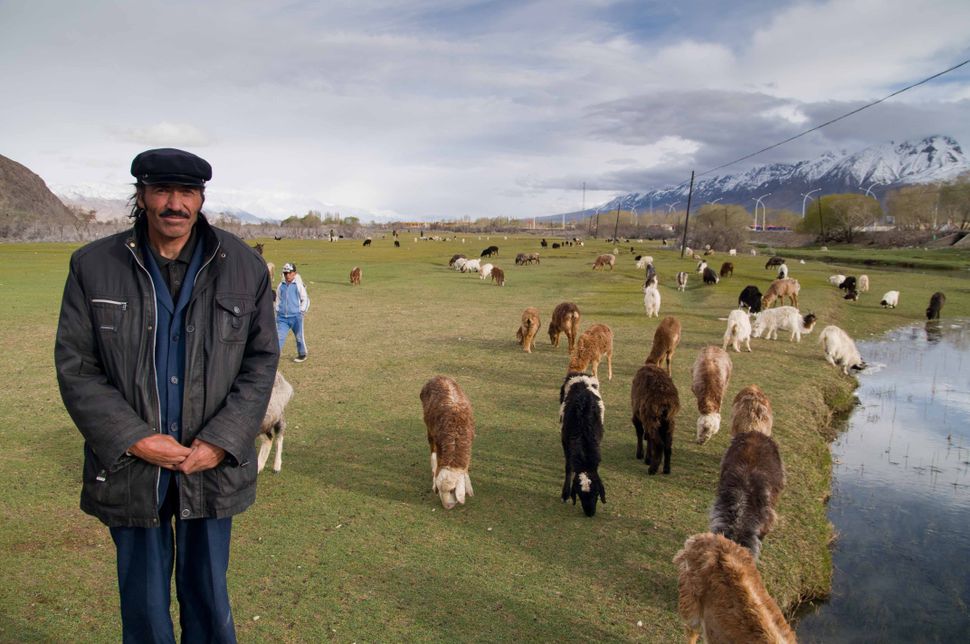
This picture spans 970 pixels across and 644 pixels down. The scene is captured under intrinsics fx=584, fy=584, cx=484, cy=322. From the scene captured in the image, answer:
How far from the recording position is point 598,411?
7.56 meters

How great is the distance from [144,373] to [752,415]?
24.9ft

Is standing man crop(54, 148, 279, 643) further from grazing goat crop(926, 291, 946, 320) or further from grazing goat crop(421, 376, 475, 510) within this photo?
grazing goat crop(926, 291, 946, 320)

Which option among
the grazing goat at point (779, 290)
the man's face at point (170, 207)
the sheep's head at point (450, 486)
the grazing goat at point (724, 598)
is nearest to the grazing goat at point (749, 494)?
the grazing goat at point (724, 598)

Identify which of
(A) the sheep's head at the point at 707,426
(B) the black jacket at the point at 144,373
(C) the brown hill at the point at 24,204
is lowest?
(A) the sheep's head at the point at 707,426

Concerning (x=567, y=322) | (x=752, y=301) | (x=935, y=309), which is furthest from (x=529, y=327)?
(x=935, y=309)

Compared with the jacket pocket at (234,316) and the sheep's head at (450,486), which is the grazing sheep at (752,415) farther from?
the jacket pocket at (234,316)

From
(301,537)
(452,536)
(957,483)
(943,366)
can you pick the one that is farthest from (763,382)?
(301,537)

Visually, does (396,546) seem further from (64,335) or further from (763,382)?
(763,382)

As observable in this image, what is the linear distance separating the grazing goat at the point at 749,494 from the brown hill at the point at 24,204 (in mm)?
97728

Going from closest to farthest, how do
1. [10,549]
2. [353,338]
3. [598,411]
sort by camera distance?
[10,549] < [598,411] < [353,338]

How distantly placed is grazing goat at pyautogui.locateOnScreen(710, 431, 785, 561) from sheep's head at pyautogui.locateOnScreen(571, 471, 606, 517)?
51.7 inches

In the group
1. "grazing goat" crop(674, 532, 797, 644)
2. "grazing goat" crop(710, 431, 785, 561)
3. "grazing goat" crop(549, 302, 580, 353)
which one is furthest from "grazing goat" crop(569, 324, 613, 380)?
"grazing goat" crop(674, 532, 797, 644)

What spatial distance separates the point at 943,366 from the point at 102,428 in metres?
19.6

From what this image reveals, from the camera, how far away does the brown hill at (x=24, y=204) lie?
79.6m
